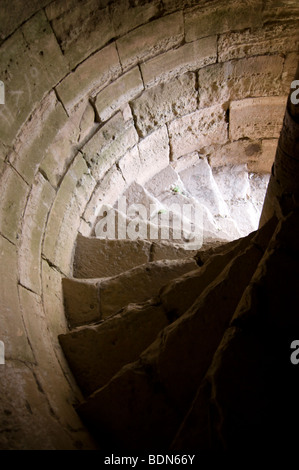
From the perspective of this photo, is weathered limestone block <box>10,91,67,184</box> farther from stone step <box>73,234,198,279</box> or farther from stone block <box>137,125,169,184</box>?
stone block <box>137,125,169,184</box>

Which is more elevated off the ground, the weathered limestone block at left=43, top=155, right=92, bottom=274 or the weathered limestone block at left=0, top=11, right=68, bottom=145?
the weathered limestone block at left=0, top=11, right=68, bottom=145

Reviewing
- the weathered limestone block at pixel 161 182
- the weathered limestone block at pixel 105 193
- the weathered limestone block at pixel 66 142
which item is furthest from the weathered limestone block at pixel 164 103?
the weathered limestone block at pixel 161 182

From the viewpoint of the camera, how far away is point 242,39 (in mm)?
4348

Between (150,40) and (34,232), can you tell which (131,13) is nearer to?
(150,40)

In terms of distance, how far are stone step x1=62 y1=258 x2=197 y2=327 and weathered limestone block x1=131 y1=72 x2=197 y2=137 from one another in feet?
7.24

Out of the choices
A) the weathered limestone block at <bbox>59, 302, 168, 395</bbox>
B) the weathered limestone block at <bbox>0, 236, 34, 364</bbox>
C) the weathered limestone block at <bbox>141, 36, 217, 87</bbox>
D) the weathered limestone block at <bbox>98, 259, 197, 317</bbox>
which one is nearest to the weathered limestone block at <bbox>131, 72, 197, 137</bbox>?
the weathered limestone block at <bbox>141, 36, 217, 87</bbox>

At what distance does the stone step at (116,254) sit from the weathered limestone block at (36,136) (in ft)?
3.89

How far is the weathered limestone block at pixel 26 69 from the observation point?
259 cm

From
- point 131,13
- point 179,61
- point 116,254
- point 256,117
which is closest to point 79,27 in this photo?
point 131,13

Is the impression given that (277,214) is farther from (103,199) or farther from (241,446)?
(103,199)

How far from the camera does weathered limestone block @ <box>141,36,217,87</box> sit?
4.06 metres

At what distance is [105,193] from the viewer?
4.63 meters

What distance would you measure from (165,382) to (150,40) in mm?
3331
